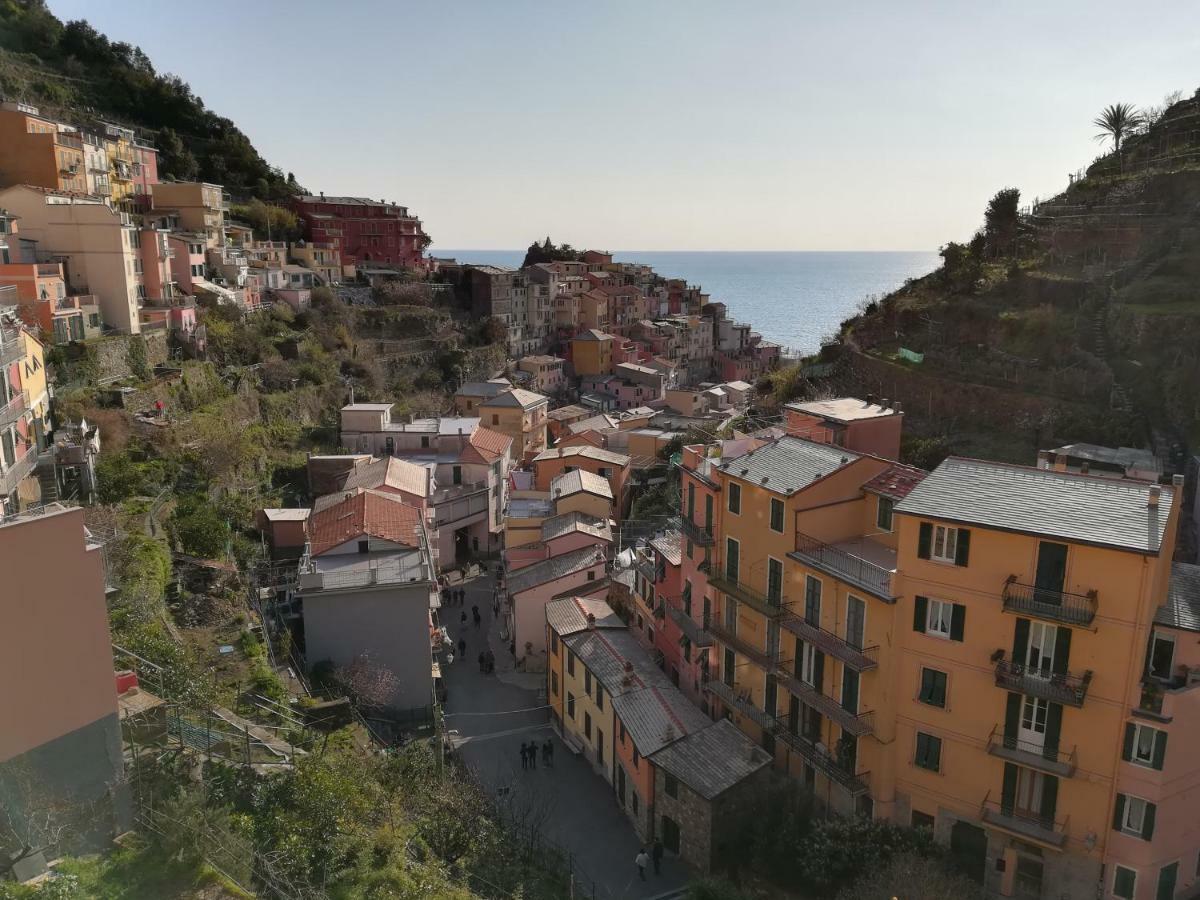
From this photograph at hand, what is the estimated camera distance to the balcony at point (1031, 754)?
1688 cm

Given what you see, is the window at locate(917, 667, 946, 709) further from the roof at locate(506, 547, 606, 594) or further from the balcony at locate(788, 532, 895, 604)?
the roof at locate(506, 547, 606, 594)

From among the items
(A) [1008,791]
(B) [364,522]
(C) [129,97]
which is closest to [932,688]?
(A) [1008,791]

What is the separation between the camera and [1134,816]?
16.6 meters

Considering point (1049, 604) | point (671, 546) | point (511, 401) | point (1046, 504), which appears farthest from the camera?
point (511, 401)

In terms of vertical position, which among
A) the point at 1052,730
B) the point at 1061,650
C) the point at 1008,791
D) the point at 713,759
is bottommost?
the point at 713,759

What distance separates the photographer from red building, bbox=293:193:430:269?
74875 mm

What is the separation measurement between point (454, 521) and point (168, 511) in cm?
1328

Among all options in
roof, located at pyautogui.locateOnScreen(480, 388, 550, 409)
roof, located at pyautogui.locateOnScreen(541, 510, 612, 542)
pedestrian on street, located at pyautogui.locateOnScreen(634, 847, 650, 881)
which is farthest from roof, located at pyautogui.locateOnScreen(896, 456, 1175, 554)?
roof, located at pyautogui.locateOnScreen(480, 388, 550, 409)

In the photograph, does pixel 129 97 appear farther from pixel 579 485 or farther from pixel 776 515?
pixel 776 515

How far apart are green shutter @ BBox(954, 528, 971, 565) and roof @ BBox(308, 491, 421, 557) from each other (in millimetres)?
16797

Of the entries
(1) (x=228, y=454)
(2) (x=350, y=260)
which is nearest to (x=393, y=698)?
(1) (x=228, y=454)

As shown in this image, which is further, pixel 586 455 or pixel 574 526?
pixel 586 455

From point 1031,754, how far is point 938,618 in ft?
10.4

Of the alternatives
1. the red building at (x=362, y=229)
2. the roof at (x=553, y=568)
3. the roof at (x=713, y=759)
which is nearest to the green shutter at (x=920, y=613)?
the roof at (x=713, y=759)
